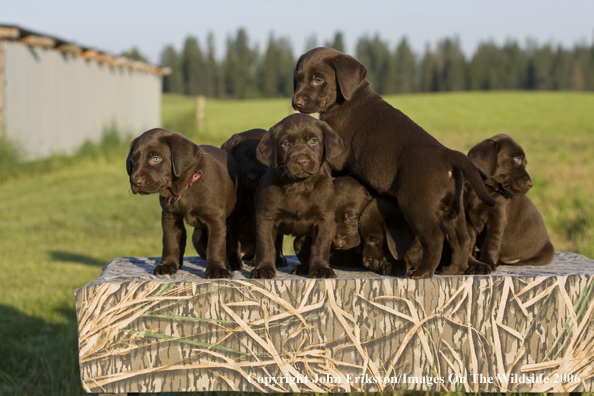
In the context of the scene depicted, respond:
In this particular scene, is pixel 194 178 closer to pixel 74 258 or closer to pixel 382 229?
pixel 382 229

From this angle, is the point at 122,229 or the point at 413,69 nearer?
the point at 122,229

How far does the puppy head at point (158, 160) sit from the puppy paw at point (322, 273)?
3.12ft

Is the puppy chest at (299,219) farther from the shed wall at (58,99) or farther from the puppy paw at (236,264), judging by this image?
the shed wall at (58,99)

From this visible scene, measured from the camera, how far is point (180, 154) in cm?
374

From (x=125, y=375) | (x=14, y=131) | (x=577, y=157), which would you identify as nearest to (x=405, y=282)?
(x=125, y=375)

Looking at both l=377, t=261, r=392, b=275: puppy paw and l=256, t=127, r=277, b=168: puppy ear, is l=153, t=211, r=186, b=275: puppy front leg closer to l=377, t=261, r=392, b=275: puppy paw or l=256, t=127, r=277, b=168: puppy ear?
l=256, t=127, r=277, b=168: puppy ear

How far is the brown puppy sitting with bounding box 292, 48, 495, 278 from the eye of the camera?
11.8 ft

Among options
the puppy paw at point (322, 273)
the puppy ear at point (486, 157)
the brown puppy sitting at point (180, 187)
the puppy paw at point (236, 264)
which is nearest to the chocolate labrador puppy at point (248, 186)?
the puppy paw at point (236, 264)

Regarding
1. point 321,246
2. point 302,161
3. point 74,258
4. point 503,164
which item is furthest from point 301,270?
point 74,258

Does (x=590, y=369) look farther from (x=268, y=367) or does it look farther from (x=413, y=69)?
(x=413, y=69)

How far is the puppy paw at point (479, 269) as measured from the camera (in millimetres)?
3820

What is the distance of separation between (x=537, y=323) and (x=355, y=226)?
122 cm

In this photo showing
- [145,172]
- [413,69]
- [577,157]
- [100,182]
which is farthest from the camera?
[413,69]

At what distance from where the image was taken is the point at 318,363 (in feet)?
11.5
